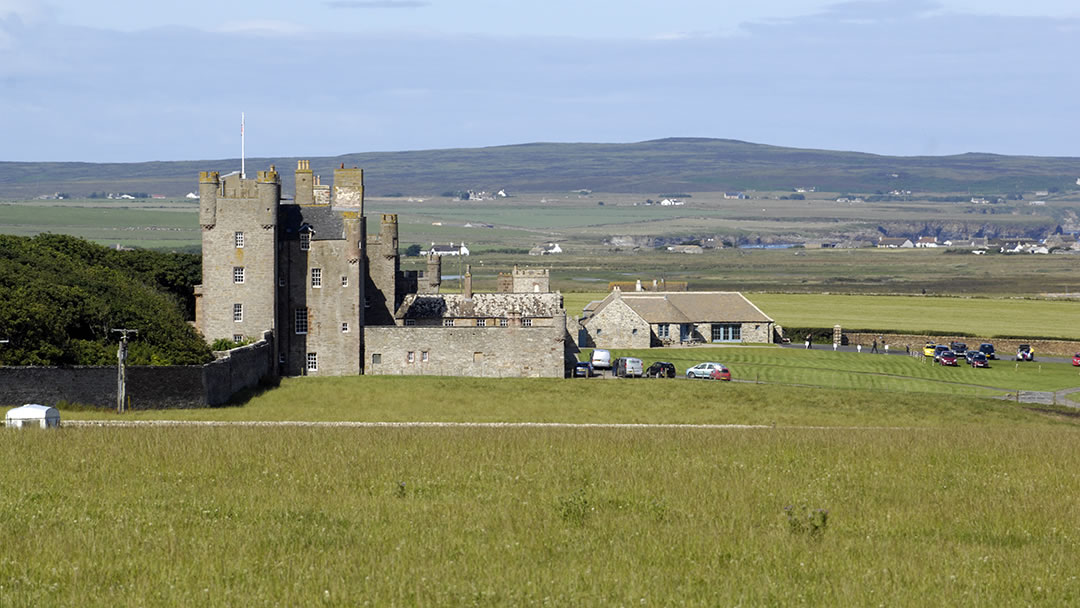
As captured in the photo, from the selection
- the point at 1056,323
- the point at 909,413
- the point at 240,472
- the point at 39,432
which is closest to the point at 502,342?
the point at 909,413

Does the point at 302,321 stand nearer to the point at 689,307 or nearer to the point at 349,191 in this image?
the point at 349,191

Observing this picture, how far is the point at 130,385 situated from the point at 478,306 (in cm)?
3605

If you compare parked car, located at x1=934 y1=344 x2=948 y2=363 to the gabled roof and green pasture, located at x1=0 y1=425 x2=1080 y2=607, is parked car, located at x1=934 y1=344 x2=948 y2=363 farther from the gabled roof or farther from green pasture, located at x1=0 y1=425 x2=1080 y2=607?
green pasture, located at x1=0 y1=425 x2=1080 y2=607

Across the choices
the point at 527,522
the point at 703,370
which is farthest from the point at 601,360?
the point at 527,522

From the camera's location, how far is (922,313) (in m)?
140

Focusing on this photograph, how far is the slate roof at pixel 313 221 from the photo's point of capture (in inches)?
3214

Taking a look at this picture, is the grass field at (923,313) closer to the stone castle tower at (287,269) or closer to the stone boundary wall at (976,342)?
the stone boundary wall at (976,342)

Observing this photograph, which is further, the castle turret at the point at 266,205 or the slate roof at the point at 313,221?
the slate roof at the point at 313,221

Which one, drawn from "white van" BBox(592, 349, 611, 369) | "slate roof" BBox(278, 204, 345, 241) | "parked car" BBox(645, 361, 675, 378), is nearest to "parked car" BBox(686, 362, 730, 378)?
"parked car" BBox(645, 361, 675, 378)

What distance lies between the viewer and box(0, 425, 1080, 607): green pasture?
19.7 metres

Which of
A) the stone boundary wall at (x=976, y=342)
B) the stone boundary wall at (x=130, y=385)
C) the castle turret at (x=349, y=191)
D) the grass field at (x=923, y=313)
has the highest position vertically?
the castle turret at (x=349, y=191)

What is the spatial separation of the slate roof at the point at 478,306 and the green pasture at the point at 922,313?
30.3 meters

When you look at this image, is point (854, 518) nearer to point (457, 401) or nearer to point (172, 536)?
point (172, 536)

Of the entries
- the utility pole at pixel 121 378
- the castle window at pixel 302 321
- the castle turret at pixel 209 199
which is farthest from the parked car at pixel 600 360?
the utility pole at pixel 121 378
